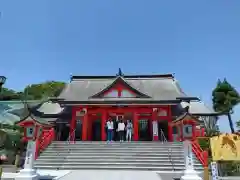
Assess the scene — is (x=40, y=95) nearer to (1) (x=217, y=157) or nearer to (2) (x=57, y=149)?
(2) (x=57, y=149)

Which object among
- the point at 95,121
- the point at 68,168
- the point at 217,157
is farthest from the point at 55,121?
the point at 217,157

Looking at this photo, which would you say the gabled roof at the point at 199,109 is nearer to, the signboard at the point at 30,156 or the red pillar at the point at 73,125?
the red pillar at the point at 73,125

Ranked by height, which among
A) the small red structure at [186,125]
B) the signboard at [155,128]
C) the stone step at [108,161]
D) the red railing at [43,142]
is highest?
the signboard at [155,128]

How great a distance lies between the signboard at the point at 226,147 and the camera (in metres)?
11.7

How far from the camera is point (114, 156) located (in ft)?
45.0

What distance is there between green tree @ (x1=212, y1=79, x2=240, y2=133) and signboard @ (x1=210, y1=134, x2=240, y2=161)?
23280mm

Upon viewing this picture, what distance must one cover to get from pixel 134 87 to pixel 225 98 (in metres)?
20.8

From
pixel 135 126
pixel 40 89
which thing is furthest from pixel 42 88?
pixel 135 126

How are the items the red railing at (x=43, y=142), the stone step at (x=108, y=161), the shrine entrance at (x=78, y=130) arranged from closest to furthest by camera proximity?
the stone step at (x=108, y=161) → the red railing at (x=43, y=142) → the shrine entrance at (x=78, y=130)

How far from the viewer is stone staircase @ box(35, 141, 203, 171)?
1258cm

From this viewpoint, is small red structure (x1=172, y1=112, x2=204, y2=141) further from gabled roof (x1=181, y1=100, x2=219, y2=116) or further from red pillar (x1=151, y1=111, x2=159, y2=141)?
gabled roof (x1=181, y1=100, x2=219, y2=116)

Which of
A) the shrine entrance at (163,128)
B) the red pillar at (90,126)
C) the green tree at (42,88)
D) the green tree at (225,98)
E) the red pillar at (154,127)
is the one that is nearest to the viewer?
the red pillar at (154,127)

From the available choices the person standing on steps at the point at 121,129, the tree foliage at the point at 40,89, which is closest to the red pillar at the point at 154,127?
the person standing on steps at the point at 121,129

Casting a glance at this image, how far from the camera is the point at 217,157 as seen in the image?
12.0 meters
